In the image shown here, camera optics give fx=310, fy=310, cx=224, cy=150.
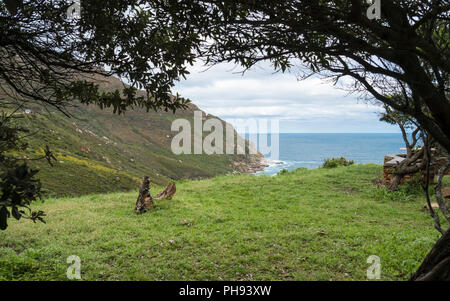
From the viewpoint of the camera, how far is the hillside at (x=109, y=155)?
16.4 metres

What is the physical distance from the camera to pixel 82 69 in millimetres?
3629

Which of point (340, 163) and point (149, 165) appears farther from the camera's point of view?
point (149, 165)

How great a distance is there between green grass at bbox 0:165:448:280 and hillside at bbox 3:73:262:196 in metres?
2.83

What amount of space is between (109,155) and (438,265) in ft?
112

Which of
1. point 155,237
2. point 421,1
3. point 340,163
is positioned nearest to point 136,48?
point 421,1

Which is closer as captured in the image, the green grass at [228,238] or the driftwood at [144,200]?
the green grass at [228,238]

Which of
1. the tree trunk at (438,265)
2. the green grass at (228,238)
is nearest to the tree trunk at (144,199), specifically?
the green grass at (228,238)

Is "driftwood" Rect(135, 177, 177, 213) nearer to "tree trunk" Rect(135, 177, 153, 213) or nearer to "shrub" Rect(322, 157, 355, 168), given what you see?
"tree trunk" Rect(135, 177, 153, 213)

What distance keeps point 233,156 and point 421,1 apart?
6329 cm

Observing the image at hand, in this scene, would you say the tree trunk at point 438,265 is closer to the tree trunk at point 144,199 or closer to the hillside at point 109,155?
the hillside at point 109,155

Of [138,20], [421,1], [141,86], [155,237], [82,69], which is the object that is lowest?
[155,237]

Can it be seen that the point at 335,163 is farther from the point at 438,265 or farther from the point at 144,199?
the point at 438,265

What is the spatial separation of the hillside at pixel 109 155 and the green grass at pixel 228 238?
2.83 metres
